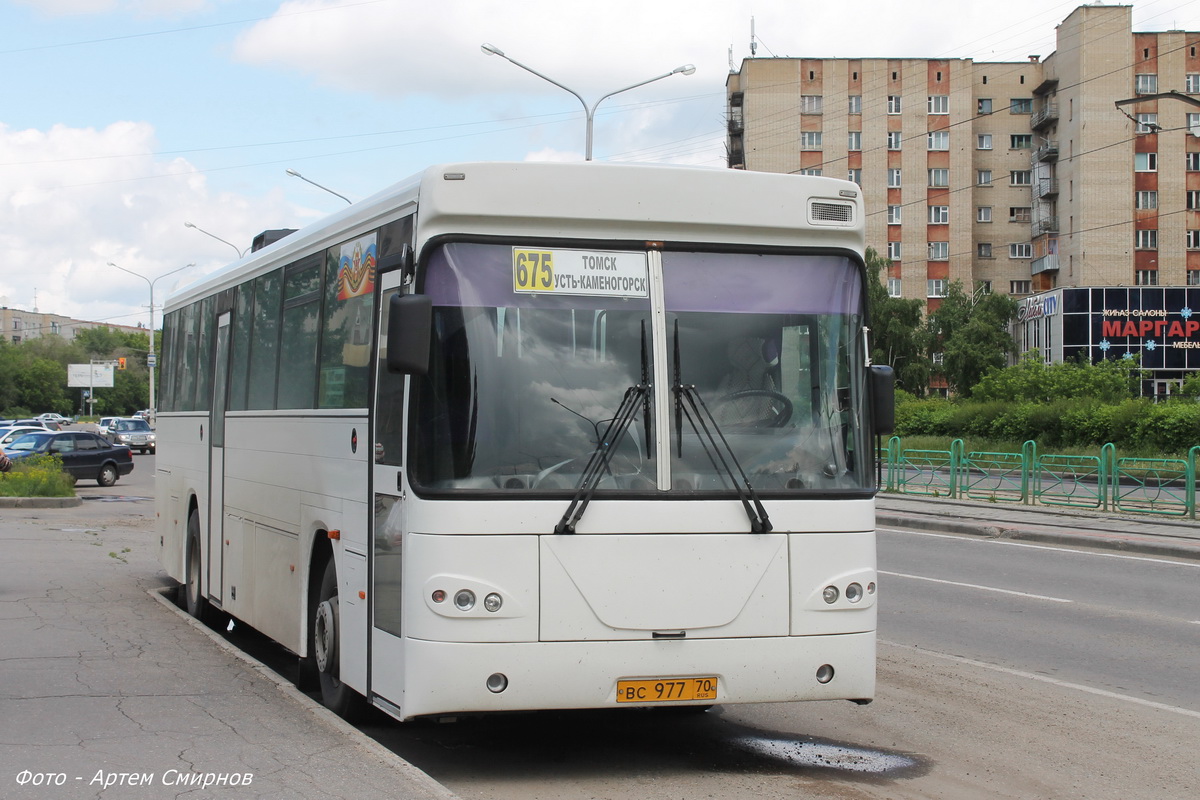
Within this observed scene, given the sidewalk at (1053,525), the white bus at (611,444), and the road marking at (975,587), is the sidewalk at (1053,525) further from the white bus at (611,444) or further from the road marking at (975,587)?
the white bus at (611,444)

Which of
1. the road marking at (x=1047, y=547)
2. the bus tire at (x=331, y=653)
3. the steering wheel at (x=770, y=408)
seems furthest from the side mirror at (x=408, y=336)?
the road marking at (x=1047, y=547)

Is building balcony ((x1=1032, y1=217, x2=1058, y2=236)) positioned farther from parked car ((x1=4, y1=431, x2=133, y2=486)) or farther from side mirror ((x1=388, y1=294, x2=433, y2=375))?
side mirror ((x1=388, y1=294, x2=433, y2=375))

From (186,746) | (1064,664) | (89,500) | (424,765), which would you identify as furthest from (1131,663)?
(89,500)

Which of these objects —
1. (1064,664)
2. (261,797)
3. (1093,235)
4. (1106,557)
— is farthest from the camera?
(1093,235)

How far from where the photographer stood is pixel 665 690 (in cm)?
614

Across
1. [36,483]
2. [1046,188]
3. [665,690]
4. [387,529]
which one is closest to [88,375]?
[1046,188]

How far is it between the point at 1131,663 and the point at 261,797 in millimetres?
7062

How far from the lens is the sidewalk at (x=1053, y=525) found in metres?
18.6

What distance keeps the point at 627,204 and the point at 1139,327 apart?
2613 inches

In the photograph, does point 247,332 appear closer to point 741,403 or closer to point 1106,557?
point 741,403

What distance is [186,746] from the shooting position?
A: 6094 mm

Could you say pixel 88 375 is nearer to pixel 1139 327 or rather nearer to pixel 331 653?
pixel 1139 327

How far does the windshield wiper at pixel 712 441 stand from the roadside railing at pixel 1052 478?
54.4 ft

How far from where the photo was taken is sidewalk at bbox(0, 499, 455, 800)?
5406mm
